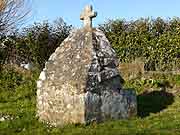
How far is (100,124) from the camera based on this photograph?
12.5 m

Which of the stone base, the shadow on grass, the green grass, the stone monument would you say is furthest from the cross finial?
the shadow on grass

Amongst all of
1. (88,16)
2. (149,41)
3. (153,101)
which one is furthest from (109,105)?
(149,41)

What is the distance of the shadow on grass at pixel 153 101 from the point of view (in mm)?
14797

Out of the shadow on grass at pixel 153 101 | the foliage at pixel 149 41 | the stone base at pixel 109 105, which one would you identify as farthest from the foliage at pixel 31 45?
the stone base at pixel 109 105

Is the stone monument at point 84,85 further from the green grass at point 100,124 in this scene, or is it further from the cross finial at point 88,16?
the green grass at point 100,124

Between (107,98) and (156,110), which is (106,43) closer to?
(107,98)

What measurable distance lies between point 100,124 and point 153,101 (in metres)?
4.28

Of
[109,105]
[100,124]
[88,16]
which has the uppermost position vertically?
[88,16]

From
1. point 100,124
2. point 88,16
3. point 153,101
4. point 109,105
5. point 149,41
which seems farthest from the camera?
point 149,41

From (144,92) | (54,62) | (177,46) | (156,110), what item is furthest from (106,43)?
(177,46)

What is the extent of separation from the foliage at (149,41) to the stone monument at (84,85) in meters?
8.59

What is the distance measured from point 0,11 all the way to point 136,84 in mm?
10019

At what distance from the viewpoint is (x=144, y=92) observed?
58.3 feet

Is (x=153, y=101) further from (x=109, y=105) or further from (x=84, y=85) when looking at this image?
(x=84, y=85)
